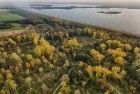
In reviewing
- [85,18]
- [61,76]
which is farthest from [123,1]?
[61,76]

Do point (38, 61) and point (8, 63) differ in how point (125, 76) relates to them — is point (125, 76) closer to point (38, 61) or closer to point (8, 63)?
point (38, 61)

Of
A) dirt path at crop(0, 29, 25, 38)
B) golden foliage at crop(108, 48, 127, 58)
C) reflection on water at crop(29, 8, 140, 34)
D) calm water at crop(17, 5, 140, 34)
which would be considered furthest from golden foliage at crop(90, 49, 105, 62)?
reflection on water at crop(29, 8, 140, 34)

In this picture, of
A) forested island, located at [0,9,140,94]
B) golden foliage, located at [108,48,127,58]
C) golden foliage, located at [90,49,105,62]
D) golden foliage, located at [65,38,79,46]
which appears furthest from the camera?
golden foliage, located at [65,38,79,46]

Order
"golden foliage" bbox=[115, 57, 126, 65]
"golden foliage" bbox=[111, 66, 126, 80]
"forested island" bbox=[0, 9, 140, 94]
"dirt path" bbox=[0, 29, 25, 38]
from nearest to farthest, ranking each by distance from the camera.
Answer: "forested island" bbox=[0, 9, 140, 94], "golden foliage" bbox=[111, 66, 126, 80], "golden foliage" bbox=[115, 57, 126, 65], "dirt path" bbox=[0, 29, 25, 38]

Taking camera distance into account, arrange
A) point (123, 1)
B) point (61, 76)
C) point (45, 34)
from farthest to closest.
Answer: point (123, 1) < point (45, 34) < point (61, 76)

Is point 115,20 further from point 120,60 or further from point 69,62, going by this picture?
point 69,62

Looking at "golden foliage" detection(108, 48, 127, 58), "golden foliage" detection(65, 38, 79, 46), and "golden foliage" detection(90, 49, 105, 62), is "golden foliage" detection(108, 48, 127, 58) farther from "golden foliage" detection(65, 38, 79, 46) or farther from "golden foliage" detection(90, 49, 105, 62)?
"golden foliage" detection(65, 38, 79, 46)

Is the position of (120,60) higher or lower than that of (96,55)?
lower

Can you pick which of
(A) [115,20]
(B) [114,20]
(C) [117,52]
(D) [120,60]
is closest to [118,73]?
(D) [120,60]
